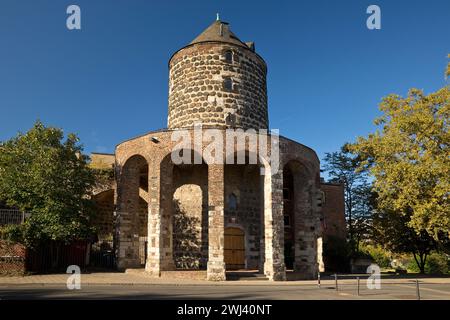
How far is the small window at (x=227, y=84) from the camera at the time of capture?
24.2m

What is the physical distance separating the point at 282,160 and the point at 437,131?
8.73 metres

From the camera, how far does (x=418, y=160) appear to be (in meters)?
22.5

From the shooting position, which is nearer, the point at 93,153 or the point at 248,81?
the point at 248,81

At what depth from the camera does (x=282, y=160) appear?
20828mm

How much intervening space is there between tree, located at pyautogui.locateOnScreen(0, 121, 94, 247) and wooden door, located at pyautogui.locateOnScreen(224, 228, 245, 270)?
24.7ft

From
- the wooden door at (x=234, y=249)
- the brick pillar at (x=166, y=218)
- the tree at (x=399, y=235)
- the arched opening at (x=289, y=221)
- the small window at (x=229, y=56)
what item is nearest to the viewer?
the brick pillar at (x=166, y=218)

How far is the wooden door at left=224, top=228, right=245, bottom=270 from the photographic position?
74.2 ft

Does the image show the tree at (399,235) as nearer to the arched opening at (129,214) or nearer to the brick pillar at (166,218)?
the brick pillar at (166,218)

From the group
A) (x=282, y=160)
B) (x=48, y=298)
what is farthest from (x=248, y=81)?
(x=48, y=298)

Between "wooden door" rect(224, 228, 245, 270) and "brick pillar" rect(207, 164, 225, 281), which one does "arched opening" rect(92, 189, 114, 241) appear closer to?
"wooden door" rect(224, 228, 245, 270)

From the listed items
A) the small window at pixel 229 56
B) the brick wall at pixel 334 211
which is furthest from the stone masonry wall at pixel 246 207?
the brick wall at pixel 334 211

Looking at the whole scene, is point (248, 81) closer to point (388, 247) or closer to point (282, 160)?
point (282, 160)

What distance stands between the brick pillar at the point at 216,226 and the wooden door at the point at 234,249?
398 centimetres

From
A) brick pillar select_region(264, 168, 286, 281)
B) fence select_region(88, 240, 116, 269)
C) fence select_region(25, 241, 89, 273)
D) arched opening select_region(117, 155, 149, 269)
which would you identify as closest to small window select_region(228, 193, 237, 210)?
brick pillar select_region(264, 168, 286, 281)
